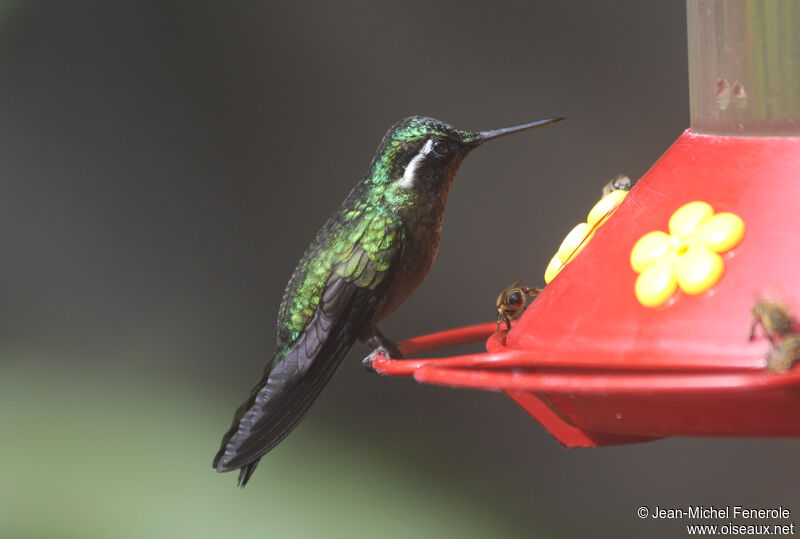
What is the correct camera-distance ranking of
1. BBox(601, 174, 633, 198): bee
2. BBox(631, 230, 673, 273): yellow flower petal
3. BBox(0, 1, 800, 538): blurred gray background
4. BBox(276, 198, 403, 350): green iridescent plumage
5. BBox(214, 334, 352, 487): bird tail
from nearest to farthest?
BBox(631, 230, 673, 273): yellow flower petal, BBox(601, 174, 633, 198): bee, BBox(214, 334, 352, 487): bird tail, BBox(276, 198, 403, 350): green iridescent plumage, BBox(0, 1, 800, 538): blurred gray background

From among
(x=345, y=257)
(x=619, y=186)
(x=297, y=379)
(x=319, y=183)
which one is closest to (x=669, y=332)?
(x=619, y=186)

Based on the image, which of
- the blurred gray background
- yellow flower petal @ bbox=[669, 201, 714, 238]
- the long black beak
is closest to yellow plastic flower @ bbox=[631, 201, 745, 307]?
yellow flower petal @ bbox=[669, 201, 714, 238]

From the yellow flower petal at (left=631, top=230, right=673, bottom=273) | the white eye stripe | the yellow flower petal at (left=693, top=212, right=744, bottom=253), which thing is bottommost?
the white eye stripe

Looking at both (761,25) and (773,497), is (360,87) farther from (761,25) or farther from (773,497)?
(761,25)

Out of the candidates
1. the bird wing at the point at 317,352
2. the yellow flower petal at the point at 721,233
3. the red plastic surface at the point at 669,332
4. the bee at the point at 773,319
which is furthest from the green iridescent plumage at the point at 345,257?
the bee at the point at 773,319

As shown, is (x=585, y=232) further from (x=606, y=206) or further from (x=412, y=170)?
(x=412, y=170)

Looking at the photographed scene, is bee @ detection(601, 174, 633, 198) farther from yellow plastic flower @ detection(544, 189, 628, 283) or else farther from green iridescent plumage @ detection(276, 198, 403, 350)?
green iridescent plumage @ detection(276, 198, 403, 350)

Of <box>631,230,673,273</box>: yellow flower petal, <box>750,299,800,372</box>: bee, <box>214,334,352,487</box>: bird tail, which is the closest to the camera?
<box>750,299,800,372</box>: bee
